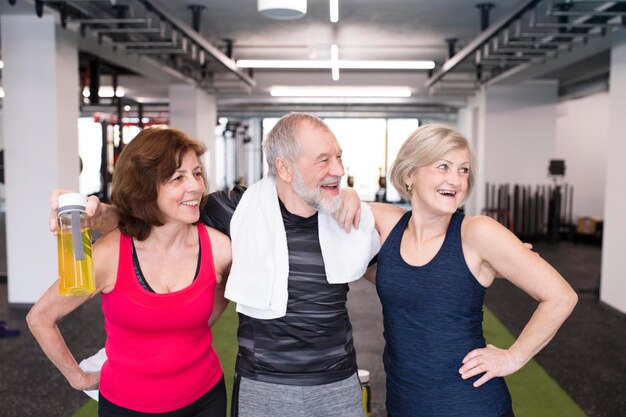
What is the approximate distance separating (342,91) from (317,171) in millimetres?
10317

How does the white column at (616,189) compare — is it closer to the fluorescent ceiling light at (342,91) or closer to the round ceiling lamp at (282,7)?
the round ceiling lamp at (282,7)

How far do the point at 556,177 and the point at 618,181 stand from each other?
5.63 m

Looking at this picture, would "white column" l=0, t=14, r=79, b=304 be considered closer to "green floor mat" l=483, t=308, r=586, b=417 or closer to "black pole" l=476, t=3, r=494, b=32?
"black pole" l=476, t=3, r=494, b=32

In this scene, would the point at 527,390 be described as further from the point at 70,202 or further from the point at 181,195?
the point at 70,202

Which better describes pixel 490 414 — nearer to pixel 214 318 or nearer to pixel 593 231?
pixel 214 318

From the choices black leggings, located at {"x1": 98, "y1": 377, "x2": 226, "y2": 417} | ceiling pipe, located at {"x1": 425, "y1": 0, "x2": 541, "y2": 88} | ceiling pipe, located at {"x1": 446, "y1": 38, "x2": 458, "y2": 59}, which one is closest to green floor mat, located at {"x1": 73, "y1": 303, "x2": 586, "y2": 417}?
black leggings, located at {"x1": 98, "y1": 377, "x2": 226, "y2": 417}

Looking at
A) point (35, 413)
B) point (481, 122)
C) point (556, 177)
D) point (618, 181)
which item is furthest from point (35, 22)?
point (556, 177)

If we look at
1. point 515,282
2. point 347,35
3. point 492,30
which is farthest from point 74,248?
point 347,35

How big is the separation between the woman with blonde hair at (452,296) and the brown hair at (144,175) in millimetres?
602

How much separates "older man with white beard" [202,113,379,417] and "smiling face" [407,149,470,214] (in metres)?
0.21

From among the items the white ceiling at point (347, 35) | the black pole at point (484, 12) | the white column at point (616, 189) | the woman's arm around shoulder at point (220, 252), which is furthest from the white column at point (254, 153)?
the woman's arm around shoulder at point (220, 252)

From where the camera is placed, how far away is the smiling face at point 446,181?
63.5 inches

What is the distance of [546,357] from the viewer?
454 centimetres

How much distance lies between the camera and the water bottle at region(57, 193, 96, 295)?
56.6 inches
